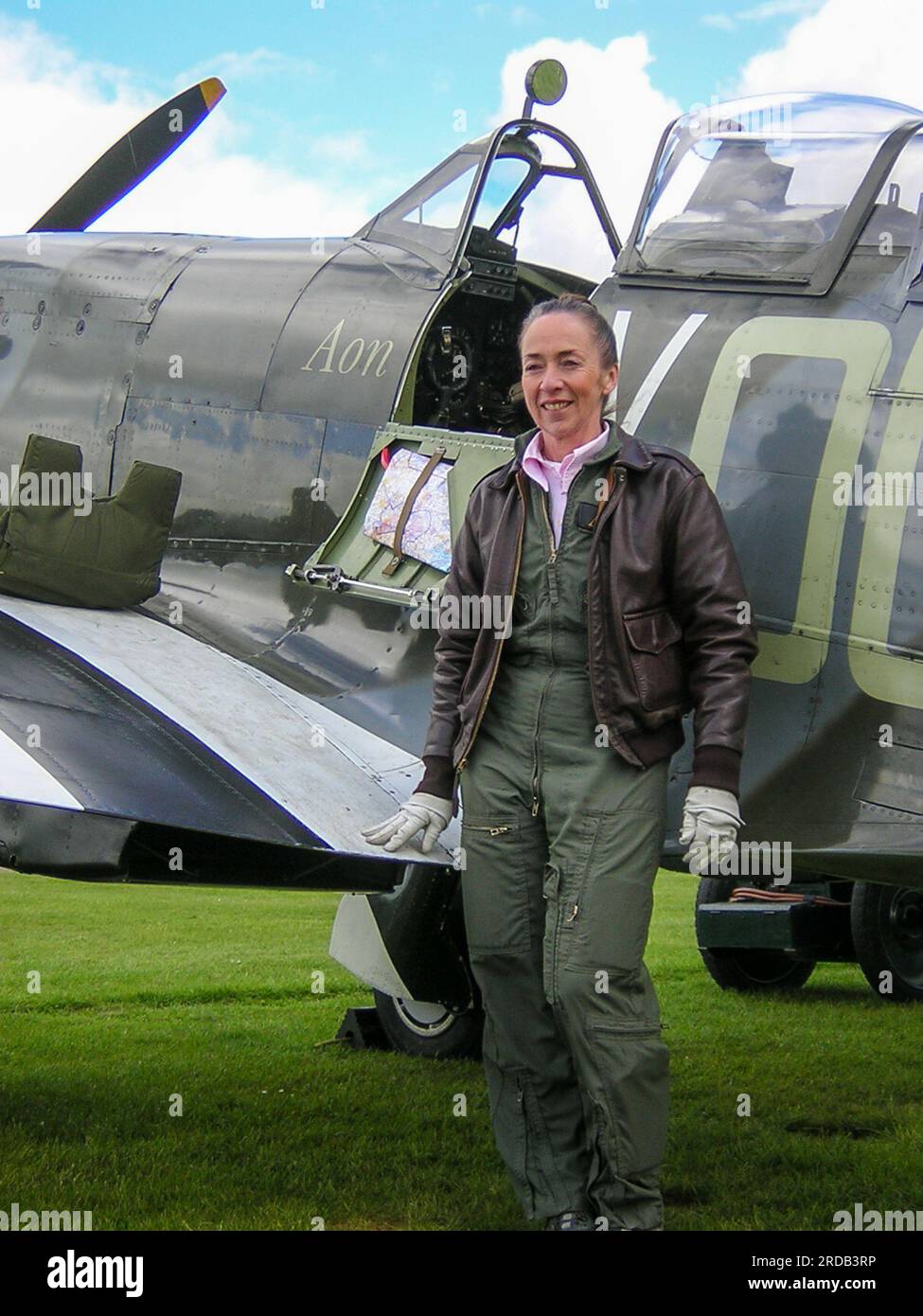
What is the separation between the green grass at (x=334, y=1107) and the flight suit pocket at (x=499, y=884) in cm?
111

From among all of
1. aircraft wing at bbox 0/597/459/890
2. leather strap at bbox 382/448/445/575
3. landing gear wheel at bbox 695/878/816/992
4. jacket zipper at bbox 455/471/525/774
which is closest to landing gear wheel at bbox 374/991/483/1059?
aircraft wing at bbox 0/597/459/890

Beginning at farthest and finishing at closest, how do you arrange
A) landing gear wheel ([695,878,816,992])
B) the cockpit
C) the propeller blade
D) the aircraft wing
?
landing gear wheel ([695,878,816,992]) → the propeller blade → the cockpit → the aircraft wing

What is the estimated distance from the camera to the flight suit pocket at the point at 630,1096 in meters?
3.43

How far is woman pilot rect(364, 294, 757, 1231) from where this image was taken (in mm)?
3469

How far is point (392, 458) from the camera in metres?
5.27

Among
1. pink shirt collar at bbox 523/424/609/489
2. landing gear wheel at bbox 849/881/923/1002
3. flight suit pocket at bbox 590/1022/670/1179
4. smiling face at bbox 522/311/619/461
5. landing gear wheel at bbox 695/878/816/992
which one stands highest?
smiling face at bbox 522/311/619/461

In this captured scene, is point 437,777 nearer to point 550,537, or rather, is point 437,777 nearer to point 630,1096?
point 550,537

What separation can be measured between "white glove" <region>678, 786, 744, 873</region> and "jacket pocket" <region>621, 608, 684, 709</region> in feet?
0.81

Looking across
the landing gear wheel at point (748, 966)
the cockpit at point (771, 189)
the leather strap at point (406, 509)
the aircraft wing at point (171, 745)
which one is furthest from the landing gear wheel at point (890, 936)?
the cockpit at point (771, 189)

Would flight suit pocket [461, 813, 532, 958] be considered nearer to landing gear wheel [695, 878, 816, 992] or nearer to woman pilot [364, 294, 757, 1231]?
woman pilot [364, 294, 757, 1231]

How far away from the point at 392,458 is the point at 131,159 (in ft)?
11.1

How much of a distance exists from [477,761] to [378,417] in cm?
210

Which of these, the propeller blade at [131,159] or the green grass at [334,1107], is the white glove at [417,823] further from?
the propeller blade at [131,159]

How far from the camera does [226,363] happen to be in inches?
234
